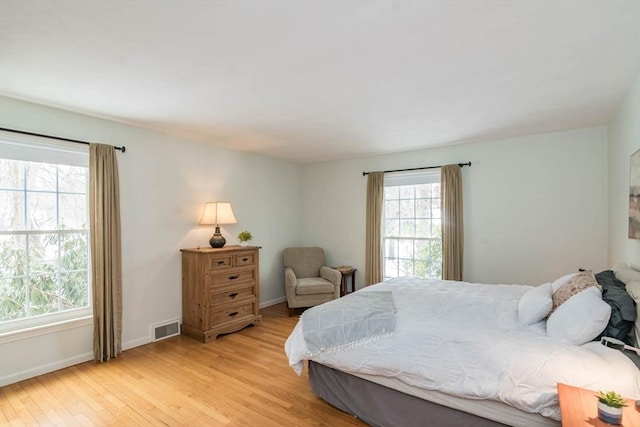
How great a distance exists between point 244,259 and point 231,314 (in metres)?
0.70

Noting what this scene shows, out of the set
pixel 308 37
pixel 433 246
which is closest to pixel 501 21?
pixel 308 37

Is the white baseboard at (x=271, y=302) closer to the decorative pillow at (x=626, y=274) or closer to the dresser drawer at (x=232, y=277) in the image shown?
the dresser drawer at (x=232, y=277)

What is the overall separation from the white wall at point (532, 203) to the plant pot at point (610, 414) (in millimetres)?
3067

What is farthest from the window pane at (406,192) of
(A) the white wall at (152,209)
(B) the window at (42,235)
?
(B) the window at (42,235)

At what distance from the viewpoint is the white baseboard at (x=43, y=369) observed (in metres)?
2.74

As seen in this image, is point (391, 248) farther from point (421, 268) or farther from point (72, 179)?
point (72, 179)

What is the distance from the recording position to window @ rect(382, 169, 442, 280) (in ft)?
15.4

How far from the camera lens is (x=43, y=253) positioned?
9.99ft

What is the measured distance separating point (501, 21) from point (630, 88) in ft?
5.74

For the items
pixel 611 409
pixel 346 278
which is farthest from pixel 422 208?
pixel 611 409

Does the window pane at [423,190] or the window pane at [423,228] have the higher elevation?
the window pane at [423,190]

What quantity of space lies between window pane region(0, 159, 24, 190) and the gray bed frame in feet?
10.1

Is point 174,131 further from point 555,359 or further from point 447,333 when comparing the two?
point 555,359

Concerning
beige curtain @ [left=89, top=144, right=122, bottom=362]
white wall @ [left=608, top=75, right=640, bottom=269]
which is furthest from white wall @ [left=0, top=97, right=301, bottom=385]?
white wall @ [left=608, top=75, right=640, bottom=269]
